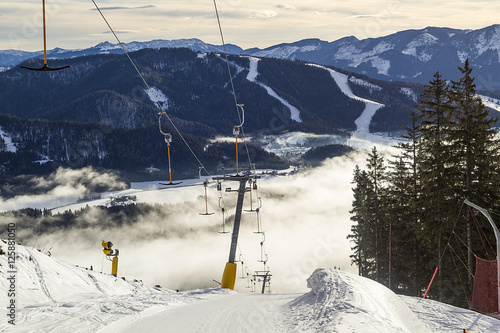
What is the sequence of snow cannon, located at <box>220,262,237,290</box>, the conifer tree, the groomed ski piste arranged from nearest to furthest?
the groomed ski piste < snow cannon, located at <box>220,262,237,290</box> < the conifer tree

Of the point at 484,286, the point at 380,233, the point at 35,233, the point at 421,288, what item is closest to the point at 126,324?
the point at 484,286

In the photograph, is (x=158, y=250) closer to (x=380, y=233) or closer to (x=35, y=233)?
(x=35, y=233)

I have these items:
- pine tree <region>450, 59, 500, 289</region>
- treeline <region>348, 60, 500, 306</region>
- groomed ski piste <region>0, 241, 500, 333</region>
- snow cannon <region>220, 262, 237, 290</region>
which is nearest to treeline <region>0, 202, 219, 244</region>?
Result: treeline <region>348, 60, 500, 306</region>

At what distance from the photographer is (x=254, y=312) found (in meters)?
16.0

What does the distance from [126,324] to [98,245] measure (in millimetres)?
173356

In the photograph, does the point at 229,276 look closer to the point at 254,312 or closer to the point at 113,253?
the point at 113,253

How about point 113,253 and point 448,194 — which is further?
point 113,253

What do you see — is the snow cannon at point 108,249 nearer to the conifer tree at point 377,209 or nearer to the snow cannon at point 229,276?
the snow cannon at point 229,276

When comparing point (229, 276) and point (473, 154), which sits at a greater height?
point (473, 154)

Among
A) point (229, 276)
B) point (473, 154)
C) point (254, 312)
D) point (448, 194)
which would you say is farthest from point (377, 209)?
point (254, 312)

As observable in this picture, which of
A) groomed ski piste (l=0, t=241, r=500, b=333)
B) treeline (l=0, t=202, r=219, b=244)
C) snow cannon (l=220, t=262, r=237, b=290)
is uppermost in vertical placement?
groomed ski piste (l=0, t=241, r=500, b=333)

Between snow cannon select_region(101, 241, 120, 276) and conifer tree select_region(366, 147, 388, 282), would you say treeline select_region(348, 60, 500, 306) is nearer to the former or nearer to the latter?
conifer tree select_region(366, 147, 388, 282)

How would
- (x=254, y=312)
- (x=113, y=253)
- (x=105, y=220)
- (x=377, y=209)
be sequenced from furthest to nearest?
(x=105, y=220), (x=377, y=209), (x=113, y=253), (x=254, y=312)

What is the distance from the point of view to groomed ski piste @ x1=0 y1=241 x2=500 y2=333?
45.4 ft
